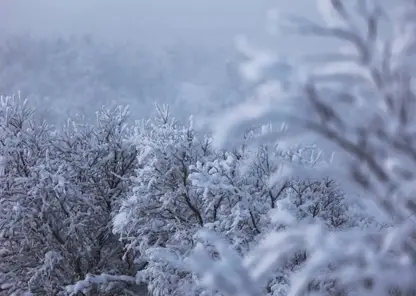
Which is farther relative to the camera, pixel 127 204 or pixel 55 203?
pixel 55 203

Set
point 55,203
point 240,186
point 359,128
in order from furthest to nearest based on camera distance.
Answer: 1. point 55,203
2. point 240,186
3. point 359,128

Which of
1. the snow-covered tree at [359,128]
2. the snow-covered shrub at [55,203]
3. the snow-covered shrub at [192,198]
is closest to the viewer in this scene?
the snow-covered tree at [359,128]

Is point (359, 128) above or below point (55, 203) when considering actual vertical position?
above

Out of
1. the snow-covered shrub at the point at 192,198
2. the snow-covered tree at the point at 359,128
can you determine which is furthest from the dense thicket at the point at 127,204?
the snow-covered tree at the point at 359,128

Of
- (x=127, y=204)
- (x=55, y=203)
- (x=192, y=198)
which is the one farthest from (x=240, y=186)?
(x=55, y=203)

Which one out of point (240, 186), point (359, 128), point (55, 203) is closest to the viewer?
point (359, 128)

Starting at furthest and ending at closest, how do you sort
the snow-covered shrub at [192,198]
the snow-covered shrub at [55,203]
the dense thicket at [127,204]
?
the snow-covered shrub at [55,203] < the dense thicket at [127,204] < the snow-covered shrub at [192,198]

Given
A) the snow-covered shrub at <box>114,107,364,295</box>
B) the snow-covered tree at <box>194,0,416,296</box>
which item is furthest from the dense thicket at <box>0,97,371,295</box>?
the snow-covered tree at <box>194,0,416,296</box>

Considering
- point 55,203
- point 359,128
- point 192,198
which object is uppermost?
point 359,128

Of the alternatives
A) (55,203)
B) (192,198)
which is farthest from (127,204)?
(55,203)

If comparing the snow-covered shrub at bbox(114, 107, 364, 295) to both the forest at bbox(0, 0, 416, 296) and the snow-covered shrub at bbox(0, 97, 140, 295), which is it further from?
the snow-covered shrub at bbox(0, 97, 140, 295)

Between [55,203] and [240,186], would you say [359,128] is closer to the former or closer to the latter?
[240,186]

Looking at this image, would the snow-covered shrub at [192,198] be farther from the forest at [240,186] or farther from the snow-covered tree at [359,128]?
the snow-covered tree at [359,128]

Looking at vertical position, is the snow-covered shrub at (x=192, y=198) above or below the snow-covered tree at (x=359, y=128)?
below
